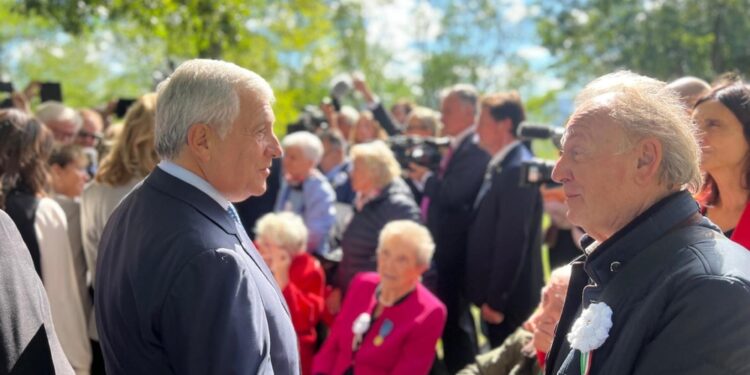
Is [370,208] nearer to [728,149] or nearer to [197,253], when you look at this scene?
[728,149]

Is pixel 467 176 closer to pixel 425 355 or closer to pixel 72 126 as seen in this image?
pixel 425 355

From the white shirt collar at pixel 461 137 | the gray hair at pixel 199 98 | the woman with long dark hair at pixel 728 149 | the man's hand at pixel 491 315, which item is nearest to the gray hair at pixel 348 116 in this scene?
the white shirt collar at pixel 461 137

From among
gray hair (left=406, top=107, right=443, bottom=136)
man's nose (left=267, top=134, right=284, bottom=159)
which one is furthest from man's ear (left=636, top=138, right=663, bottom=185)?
gray hair (left=406, top=107, right=443, bottom=136)

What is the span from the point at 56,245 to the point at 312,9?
42.4ft

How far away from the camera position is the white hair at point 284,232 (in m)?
5.15

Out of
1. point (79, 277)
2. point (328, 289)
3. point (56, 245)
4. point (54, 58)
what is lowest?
point (54, 58)

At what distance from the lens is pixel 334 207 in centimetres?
610

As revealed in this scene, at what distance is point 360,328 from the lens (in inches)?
177

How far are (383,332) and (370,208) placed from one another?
1.18m

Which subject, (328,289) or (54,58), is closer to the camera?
(328,289)

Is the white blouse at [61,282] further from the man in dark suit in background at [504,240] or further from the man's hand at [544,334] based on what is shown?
the man in dark suit in background at [504,240]

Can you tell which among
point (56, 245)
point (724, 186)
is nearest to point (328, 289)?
point (56, 245)

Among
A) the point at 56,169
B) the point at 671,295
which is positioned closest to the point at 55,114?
the point at 56,169

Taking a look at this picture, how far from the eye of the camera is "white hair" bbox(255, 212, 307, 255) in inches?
203
